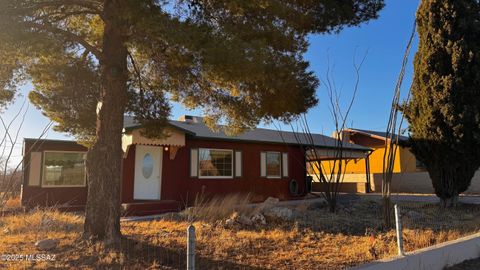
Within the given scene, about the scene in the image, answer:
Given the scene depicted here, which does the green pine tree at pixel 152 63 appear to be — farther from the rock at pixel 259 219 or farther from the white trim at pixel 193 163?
the white trim at pixel 193 163

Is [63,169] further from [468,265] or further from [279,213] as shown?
[468,265]

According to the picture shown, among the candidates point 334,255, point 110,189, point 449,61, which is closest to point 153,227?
point 110,189

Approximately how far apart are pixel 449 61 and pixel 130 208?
10.9 m

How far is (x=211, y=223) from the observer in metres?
8.78

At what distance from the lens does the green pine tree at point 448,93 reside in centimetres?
1151

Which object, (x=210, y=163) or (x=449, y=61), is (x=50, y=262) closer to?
(x=210, y=163)

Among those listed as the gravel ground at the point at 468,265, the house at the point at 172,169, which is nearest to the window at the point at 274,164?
the house at the point at 172,169

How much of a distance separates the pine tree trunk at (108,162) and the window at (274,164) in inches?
460

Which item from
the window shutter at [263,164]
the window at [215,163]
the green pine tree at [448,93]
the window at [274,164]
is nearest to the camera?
the green pine tree at [448,93]

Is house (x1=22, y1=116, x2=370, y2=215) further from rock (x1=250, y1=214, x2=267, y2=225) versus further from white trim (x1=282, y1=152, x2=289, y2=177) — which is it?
rock (x1=250, y1=214, x2=267, y2=225)

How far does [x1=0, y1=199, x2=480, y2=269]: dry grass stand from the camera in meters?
5.56

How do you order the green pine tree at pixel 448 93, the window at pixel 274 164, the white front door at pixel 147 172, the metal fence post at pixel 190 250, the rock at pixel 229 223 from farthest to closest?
the window at pixel 274 164 → the white front door at pixel 147 172 → the green pine tree at pixel 448 93 → the rock at pixel 229 223 → the metal fence post at pixel 190 250

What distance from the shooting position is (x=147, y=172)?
577 inches

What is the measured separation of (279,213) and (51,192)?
895 cm
